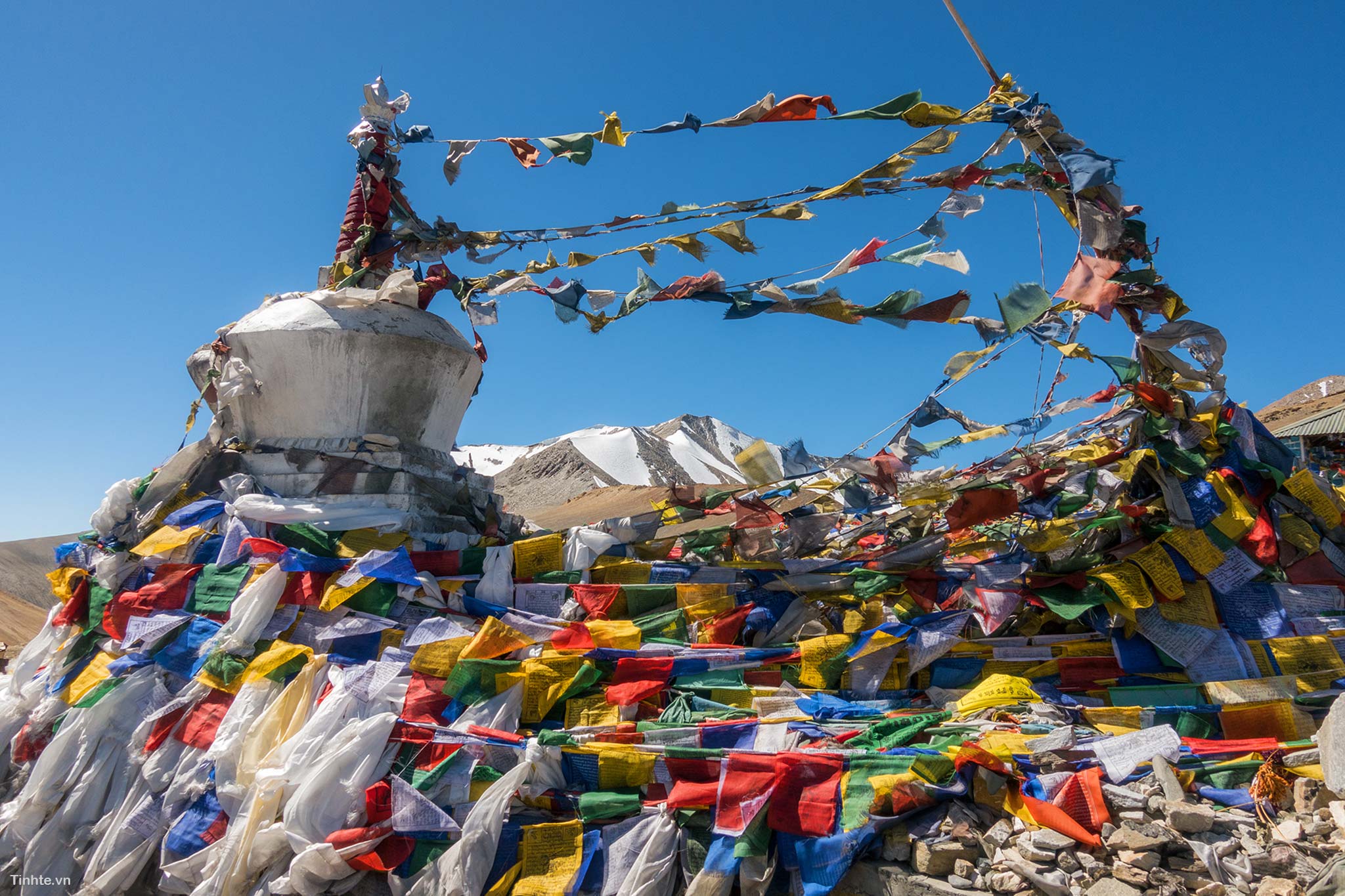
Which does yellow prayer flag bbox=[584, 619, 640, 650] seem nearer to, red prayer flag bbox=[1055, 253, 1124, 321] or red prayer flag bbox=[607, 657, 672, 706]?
red prayer flag bbox=[607, 657, 672, 706]

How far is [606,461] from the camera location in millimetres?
18500

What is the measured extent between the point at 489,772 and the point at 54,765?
9.09 ft

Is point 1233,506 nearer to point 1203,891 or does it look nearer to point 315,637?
point 1203,891

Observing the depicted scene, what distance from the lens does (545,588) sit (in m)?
5.11

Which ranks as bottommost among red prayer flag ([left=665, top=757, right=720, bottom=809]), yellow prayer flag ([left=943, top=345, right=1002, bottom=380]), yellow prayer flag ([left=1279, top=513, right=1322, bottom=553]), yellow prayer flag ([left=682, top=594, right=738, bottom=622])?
red prayer flag ([left=665, top=757, right=720, bottom=809])

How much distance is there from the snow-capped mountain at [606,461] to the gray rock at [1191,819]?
13.1 m

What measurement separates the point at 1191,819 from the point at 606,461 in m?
16.0

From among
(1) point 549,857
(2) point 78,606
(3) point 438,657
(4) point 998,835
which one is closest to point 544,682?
(3) point 438,657

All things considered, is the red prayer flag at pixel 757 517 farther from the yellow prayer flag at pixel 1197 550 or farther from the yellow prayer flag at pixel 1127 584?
the yellow prayer flag at pixel 1197 550

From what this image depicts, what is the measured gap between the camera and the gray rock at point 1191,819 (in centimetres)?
281

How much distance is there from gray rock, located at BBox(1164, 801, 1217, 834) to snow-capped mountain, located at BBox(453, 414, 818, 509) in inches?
515

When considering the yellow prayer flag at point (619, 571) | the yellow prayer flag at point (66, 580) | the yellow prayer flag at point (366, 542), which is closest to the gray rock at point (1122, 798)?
the yellow prayer flag at point (619, 571)

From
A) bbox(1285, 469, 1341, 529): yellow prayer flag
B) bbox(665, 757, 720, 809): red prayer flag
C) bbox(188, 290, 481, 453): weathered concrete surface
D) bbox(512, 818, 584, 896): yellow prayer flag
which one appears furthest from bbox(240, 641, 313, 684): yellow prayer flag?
bbox(1285, 469, 1341, 529): yellow prayer flag

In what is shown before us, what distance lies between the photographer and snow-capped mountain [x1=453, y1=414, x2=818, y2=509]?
1759 centimetres
